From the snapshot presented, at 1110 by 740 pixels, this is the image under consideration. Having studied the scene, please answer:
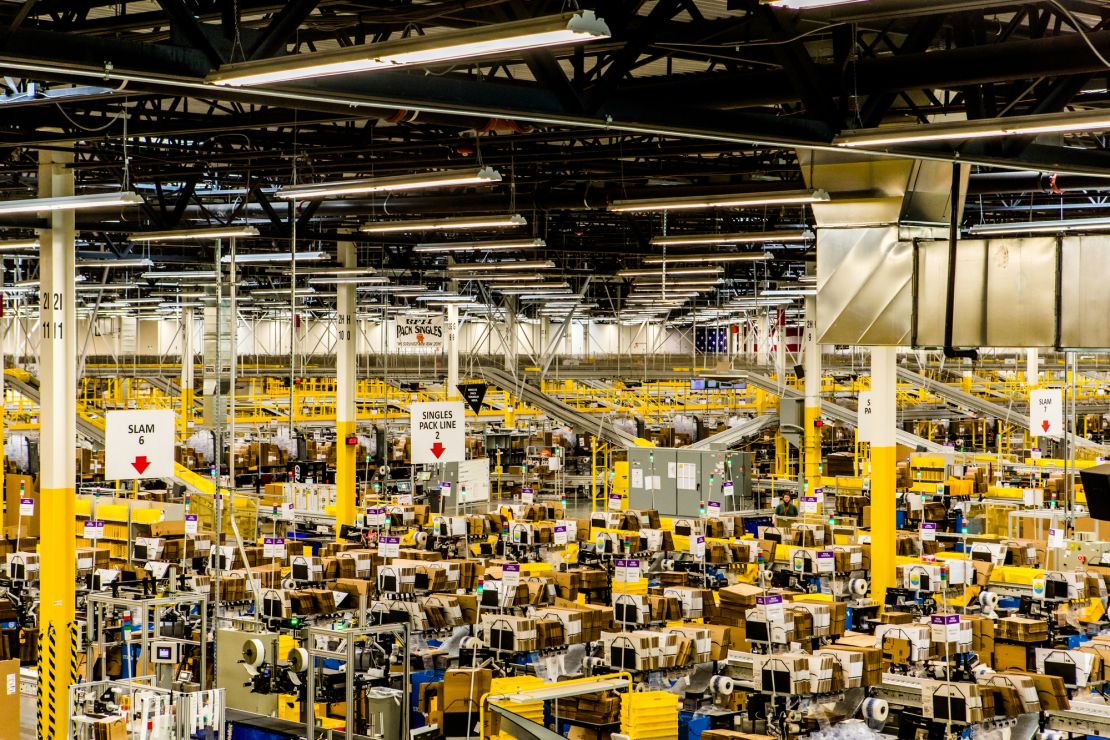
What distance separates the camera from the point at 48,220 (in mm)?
14570

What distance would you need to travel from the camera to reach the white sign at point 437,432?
61.4 ft

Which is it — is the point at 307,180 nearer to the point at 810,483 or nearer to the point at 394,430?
the point at 810,483

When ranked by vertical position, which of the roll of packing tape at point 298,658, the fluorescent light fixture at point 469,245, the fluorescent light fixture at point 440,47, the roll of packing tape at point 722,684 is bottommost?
the roll of packing tape at point 722,684

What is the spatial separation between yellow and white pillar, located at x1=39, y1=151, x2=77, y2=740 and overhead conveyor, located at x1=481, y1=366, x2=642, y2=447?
14.3 meters

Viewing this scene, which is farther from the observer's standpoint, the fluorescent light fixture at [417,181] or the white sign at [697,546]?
the white sign at [697,546]

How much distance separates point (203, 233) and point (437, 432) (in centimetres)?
577

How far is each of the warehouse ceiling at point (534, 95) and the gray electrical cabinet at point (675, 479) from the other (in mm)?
6829

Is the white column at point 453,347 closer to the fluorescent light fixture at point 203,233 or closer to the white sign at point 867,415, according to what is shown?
the white sign at point 867,415

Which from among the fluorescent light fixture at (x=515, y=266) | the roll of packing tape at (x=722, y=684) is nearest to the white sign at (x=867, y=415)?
the fluorescent light fixture at (x=515, y=266)

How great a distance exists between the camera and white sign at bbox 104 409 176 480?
557 inches

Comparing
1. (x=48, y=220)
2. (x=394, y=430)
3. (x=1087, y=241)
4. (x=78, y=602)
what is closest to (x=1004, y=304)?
(x=1087, y=241)

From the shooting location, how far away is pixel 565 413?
30359 mm

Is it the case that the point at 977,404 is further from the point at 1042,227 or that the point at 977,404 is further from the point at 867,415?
the point at 1042,227

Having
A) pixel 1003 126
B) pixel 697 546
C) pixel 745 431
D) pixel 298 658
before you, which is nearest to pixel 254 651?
pixel 298 658
